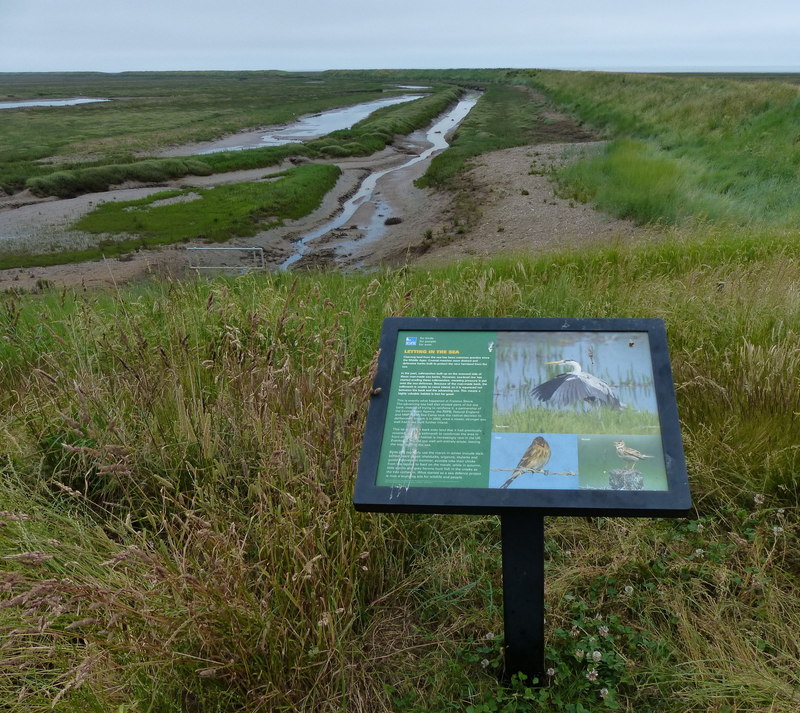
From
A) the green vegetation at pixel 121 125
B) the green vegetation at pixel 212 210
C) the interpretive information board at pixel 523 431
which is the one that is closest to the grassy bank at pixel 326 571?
the interpretive information board at pixel 523 431

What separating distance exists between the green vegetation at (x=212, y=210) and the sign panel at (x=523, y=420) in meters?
18.4

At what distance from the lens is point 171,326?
15.6 ft

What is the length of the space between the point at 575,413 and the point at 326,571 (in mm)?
1073

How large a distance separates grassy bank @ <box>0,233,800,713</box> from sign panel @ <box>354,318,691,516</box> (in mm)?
364

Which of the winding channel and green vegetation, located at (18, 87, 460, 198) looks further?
green vegetation, located at (18, 87, 460, 198)

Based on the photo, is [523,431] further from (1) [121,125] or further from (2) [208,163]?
(1) [121,125]

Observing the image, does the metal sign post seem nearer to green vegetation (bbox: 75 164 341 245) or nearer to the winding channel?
the winding channel

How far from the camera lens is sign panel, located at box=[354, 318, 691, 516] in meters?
2.08

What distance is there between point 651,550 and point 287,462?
168 centimetres

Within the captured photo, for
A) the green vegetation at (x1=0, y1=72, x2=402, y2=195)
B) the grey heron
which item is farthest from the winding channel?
the grey heron

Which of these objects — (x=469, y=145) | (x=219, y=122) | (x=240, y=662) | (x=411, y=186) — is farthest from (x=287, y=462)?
(x=219, y=122)

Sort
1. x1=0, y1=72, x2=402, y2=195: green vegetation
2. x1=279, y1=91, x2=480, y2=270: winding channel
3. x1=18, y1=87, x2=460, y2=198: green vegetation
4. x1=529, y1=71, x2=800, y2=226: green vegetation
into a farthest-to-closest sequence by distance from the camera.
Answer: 1. x1=0, y1=72, x2=402, y2=195: green vegetation
2. x1=18, y1=87, x2=460, y2=198: green vegetation
3. x1=279, y1=91, x2=480, y2=270: winding channel
4. x1=529, y1=71, x2=800, y2=226: green vegetation

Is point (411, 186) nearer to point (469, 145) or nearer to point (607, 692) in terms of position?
point (469, 145)

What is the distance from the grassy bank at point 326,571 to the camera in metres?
2.26
